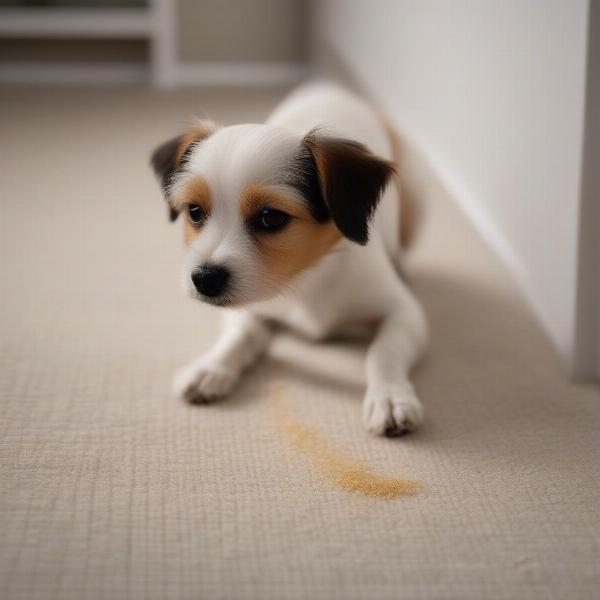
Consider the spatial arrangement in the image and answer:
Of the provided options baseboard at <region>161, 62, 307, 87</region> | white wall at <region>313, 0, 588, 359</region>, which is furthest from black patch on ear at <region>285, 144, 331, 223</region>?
baseboard at <region>161, 62, 307, 87</region>

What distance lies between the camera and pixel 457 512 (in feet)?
4.59

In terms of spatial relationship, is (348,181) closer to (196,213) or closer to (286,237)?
(286,237)

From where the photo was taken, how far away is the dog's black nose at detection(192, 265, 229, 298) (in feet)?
5.18

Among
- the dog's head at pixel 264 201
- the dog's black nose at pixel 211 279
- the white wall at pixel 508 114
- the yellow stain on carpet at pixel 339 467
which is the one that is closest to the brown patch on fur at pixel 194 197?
the dog's head at pixel 264 201

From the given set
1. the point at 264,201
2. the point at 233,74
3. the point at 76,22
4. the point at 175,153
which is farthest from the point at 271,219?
the point at 233,74

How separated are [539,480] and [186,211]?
30.4 inches

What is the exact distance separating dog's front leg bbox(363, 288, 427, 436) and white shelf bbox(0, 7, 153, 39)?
2.91 meters

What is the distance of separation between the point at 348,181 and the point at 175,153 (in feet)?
1.26

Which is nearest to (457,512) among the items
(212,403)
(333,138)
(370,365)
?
(370,365)

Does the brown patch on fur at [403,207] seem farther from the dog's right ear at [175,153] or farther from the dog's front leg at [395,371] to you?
the dog's right ear at [175,153]

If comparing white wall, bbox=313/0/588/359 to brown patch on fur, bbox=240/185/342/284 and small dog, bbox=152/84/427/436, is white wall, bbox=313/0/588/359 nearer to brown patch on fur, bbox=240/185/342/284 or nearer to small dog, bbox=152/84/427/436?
small dog, bbox=152/84/427/436

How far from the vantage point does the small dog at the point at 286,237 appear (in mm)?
1601

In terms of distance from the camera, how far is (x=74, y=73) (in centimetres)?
463

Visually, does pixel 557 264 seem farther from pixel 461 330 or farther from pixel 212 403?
pixel 212 403
